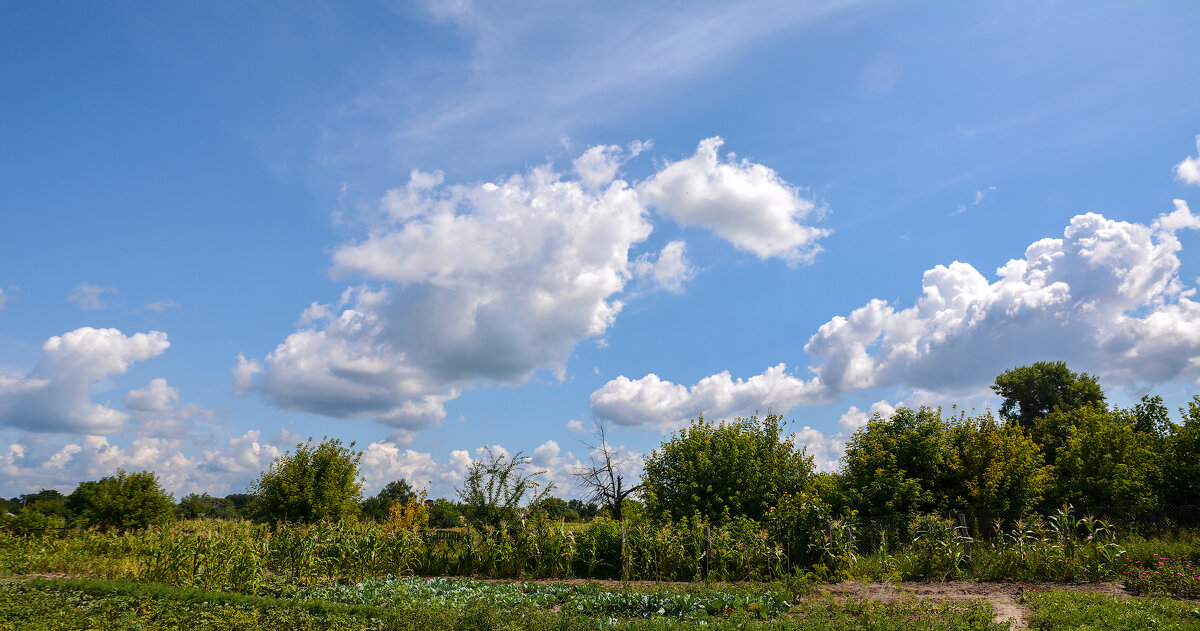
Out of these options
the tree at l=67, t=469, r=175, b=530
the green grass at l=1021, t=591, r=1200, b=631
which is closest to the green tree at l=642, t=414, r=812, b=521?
the green grass at l=1021, t=591, r=1200, b=631

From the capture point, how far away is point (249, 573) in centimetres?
1177

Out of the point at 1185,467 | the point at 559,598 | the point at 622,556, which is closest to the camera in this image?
the point at 559,598

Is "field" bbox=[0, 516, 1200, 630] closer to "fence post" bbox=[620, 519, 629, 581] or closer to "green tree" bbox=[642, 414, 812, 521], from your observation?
"fence post" bbox=[620, 519, 629, 581]

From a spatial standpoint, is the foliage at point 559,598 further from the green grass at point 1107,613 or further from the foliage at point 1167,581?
the foliage at point 1167,581

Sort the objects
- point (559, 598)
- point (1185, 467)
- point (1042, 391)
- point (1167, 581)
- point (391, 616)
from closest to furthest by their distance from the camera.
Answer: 1. point (391, 616)
2. point (1167, 581)
3. point (559, 598)
4. point (1185, 467)
5. point (1042, 391)

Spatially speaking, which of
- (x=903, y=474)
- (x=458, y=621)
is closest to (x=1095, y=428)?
(x=903, y=474)

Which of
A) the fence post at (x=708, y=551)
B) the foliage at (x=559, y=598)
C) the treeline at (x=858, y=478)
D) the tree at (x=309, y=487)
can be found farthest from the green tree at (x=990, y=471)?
the tree at (x=309, y=487)

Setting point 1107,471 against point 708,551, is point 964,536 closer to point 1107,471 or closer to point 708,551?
point 708,551

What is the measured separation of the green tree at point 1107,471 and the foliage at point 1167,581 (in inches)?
380

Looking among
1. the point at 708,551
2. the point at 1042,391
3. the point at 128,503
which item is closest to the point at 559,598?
the point at 708,551

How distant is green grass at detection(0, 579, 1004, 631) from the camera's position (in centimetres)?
818

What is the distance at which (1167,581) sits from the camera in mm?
10141

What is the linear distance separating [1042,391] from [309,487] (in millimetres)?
44514

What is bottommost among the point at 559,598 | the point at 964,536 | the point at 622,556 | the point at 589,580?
the point at 589,580
